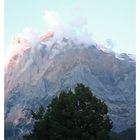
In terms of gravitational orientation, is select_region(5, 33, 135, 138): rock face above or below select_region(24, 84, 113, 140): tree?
above

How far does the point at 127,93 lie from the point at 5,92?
37.4 inches

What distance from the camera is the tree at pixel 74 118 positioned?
4.25 m

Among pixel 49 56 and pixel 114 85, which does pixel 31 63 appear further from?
pixel 114 85

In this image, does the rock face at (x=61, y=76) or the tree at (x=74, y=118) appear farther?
the rock face at (x=61, y=76)

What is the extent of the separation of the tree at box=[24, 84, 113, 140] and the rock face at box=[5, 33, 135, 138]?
0.25ft

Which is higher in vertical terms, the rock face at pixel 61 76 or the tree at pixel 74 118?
the rock face at pixel 61 76

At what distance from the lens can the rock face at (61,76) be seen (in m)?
4.40

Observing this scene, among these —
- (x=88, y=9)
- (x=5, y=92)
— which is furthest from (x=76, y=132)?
(x=88, y=9)

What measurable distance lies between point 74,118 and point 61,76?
39 cm

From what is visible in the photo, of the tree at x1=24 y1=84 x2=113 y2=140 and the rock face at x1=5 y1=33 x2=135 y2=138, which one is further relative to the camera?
the rock face at x1=5 y1=33 x2=135 y2=138

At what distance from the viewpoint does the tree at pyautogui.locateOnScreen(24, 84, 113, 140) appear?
4.25 m

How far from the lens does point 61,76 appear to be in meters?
4.46

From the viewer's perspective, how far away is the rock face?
4402 mm

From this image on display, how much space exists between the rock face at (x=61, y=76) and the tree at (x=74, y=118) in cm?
8
